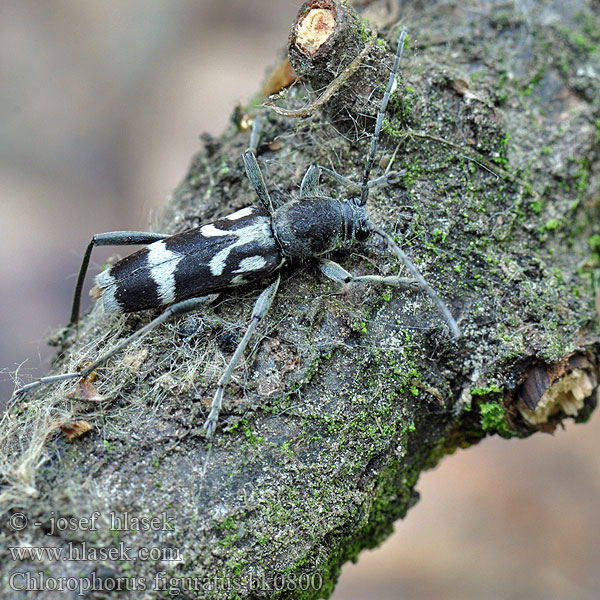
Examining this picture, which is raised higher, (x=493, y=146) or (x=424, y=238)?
(x=493, y=146)

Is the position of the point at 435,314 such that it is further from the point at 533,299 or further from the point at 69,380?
the point at 69,380

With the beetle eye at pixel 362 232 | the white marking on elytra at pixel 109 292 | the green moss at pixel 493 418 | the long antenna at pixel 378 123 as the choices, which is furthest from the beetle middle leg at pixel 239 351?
the green moss at pixel 493 418

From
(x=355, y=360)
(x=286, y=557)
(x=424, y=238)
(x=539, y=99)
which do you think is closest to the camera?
(x=286, y=557)

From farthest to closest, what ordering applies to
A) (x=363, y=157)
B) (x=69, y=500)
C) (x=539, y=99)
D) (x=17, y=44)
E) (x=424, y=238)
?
(x=17, y=44)
(x=539, y=99)
(x=363, y=157)
(x=424, y=238)
(x=69, y=500)

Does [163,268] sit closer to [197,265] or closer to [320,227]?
[197,265]

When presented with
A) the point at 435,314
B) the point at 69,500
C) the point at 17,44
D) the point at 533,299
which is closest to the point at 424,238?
the point at 435,314

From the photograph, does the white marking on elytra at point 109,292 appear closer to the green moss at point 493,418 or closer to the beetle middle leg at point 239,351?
the beetle middle leg at point 239,351

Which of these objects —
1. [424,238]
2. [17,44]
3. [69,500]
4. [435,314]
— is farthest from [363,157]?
[17,44]

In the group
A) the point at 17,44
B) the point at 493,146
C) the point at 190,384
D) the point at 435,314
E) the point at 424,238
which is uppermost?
the point at 17,44

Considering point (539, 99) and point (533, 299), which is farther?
point (539, 99)
